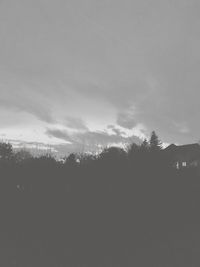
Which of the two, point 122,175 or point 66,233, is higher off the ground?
point 122,175

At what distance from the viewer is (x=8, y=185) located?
17.5 metres

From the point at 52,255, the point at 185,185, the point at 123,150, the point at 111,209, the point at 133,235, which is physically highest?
the point at 123,150

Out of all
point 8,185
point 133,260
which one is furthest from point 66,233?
point 8,185

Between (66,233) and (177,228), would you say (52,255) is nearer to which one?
(66,233)

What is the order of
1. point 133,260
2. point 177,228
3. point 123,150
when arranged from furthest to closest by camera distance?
point 123,150
point 177,228
point 133,260

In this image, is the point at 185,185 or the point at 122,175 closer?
the point at 122,175

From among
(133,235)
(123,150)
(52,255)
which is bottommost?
(52,255)

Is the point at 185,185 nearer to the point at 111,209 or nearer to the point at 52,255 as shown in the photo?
the point at 111,209

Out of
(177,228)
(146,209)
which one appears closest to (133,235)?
(146,209)

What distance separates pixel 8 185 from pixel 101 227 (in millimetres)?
8093

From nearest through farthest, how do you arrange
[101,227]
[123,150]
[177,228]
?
[101,227] < [177,228] < [123,150]

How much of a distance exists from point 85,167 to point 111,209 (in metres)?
2.86

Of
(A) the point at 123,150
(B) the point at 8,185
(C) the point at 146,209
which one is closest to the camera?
(C) the point at 146,209

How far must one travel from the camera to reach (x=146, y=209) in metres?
12.6
